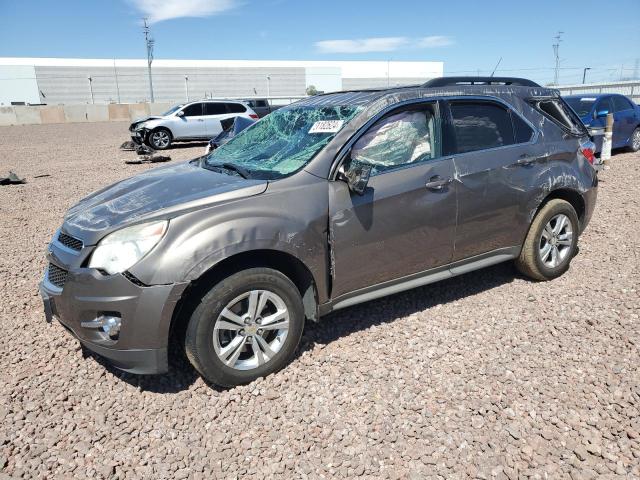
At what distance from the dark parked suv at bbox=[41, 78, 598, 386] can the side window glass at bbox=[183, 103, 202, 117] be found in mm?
14790

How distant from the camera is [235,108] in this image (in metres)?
19.5

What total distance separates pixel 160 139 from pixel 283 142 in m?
14.8

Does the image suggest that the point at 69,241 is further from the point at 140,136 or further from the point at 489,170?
the point at 140,136

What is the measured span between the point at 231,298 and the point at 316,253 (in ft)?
2.01

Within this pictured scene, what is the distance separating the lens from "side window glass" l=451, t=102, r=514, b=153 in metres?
3.91

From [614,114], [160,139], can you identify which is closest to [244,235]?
[614,114]

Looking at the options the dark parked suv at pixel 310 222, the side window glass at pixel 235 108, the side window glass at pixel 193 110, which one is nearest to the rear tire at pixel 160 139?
the side window glass at pixel 193 110

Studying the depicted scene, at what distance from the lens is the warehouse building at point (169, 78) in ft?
236

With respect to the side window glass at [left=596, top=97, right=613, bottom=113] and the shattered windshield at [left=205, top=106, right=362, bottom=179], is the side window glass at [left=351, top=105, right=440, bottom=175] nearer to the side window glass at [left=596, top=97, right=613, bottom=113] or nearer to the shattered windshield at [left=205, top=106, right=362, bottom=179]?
the shattered windshield at [left=205, top=106, right=362, bottom=179]

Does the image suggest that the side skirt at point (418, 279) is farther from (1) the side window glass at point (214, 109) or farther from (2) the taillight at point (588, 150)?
(1) the side window glass at point (214, 109)

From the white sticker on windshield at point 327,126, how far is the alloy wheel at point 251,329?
125 centimetres

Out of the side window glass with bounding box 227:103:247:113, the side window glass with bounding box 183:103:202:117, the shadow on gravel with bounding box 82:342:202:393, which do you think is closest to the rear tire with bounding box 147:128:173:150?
the side window glass with bounding box 183:103:202:117

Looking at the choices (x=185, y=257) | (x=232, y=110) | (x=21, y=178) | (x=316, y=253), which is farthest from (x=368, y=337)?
(x=232, y=110)

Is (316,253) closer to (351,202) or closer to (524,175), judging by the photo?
(351,202)
